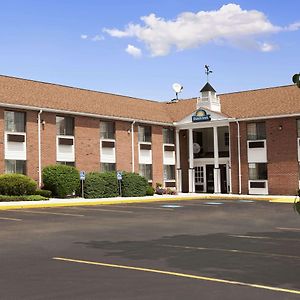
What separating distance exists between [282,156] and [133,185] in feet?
33.8

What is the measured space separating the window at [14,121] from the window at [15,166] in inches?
71.9

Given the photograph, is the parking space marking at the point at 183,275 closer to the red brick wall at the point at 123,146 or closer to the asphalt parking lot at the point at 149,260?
the asphalt parking lot at the point at 149,260

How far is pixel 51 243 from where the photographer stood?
11.4 meters

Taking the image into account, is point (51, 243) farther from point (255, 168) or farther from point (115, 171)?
point (255, 168)

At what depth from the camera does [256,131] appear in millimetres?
36938

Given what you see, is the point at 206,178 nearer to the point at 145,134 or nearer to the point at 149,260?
the point at 145,134

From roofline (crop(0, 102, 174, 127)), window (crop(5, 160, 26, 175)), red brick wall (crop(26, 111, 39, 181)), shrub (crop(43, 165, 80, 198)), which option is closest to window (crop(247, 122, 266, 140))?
roofline (crop(0, 102, 174, 127))

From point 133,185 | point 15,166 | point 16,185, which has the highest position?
point 15,166

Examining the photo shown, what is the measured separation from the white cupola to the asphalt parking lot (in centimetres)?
2419

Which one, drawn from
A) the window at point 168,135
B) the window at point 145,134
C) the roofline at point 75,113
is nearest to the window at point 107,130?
the roofline at point 75,113

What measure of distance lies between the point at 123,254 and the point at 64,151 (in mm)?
23275

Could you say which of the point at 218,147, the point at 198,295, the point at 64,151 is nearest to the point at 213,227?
the point at 198,295

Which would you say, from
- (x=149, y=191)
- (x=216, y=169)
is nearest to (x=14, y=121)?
(x=149, y=191)

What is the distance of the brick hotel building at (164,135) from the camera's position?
30750 millimetres
